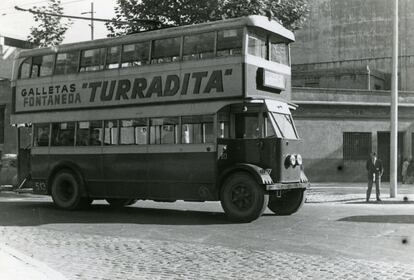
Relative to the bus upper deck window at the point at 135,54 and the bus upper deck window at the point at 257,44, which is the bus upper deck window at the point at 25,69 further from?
the bus upper deck window at the point at 257,44

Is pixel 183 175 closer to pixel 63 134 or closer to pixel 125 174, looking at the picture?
pixel 125 174

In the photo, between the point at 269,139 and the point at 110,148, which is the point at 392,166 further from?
the point at 110,148

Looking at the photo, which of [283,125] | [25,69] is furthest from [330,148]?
[25,69]

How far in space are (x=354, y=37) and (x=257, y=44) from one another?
33.3 m

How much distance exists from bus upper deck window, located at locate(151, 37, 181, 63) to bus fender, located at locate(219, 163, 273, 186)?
123 inches

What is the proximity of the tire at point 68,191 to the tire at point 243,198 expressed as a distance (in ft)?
15.0

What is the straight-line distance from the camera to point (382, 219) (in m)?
13.0

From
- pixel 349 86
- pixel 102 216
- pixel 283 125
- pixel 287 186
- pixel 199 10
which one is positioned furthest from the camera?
pixel 349 86

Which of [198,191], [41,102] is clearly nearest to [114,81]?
[41,102]

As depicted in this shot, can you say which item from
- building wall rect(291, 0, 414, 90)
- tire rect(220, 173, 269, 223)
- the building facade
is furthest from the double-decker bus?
building wall rect(291, 0, 414, 90)

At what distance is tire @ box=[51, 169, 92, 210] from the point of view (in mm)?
15286

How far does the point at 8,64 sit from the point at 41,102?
27.4m

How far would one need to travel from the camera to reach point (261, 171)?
12.3 meters

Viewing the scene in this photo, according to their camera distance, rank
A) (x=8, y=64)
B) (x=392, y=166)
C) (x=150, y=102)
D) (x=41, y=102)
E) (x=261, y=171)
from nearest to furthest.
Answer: (x=261, y=171)
(x=150, y=102)
(x=41, y=102)
(x=392, y=166)
(x=8, y=64)
